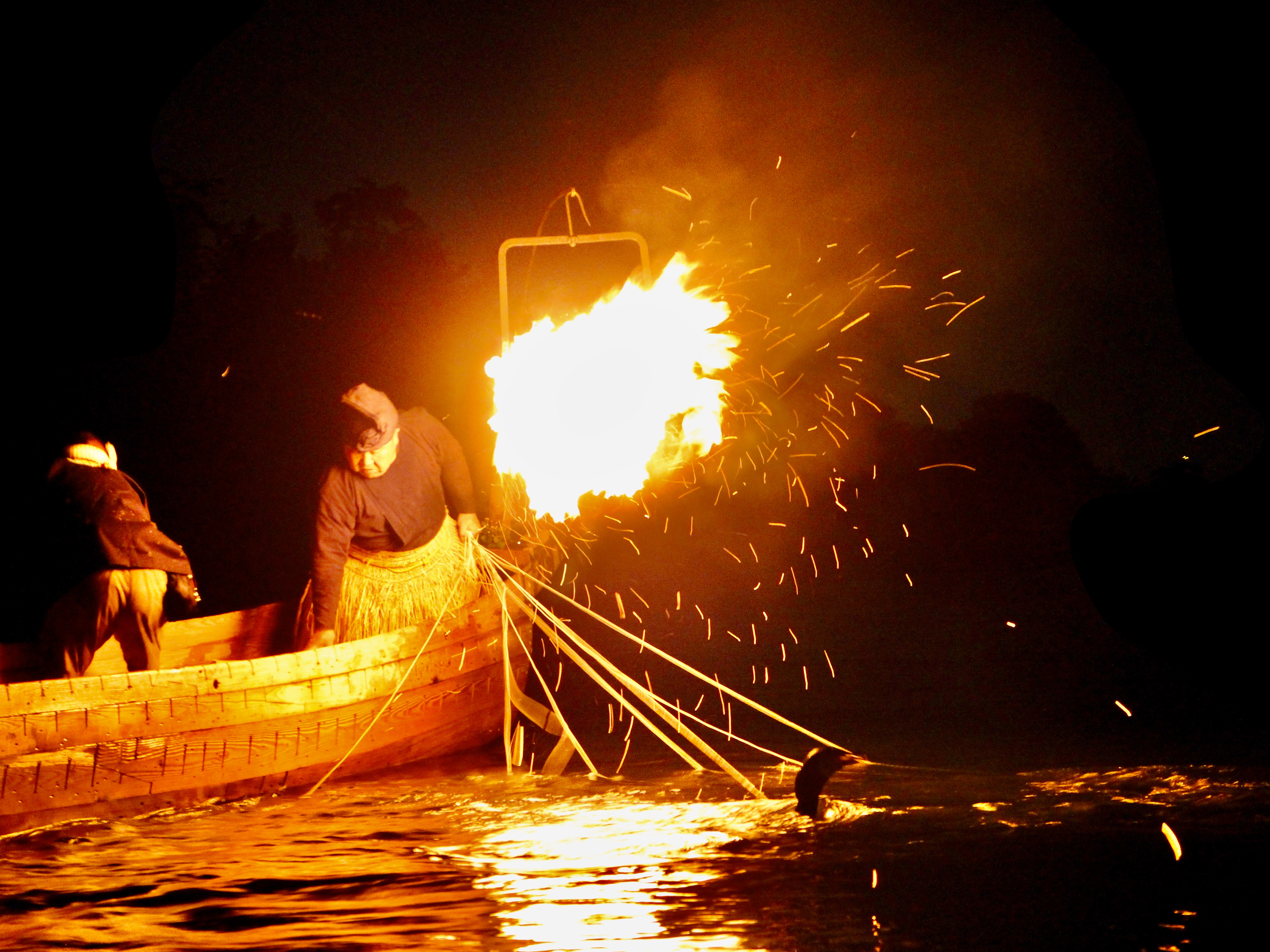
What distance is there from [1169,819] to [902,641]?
6872 mm

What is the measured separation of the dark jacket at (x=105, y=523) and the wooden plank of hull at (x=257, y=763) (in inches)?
46.0

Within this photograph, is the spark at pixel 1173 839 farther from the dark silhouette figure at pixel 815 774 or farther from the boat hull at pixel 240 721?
the boat hull at pixel 240 721

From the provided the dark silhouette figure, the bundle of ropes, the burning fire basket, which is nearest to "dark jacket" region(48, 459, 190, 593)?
the bundle of ropes

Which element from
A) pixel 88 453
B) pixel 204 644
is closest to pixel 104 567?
pixel 88 453

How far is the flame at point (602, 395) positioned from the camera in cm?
687

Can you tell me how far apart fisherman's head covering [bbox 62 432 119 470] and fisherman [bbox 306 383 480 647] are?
1.20 m

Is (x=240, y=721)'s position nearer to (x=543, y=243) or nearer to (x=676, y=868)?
(x=676, y=868)

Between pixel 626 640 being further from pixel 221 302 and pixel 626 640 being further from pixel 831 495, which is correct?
pixel 831 495

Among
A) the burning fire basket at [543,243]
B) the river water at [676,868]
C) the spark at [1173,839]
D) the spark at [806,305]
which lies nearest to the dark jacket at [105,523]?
the river water at [676,868]

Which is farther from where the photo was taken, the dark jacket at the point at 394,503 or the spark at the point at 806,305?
the spark at the point at 806,305

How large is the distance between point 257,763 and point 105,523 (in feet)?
5.02

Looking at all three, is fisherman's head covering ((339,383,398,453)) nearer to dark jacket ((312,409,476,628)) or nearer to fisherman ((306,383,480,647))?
fisherman ((306,383,480,647))

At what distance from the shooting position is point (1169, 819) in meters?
5.65

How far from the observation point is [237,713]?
22.0 feet
